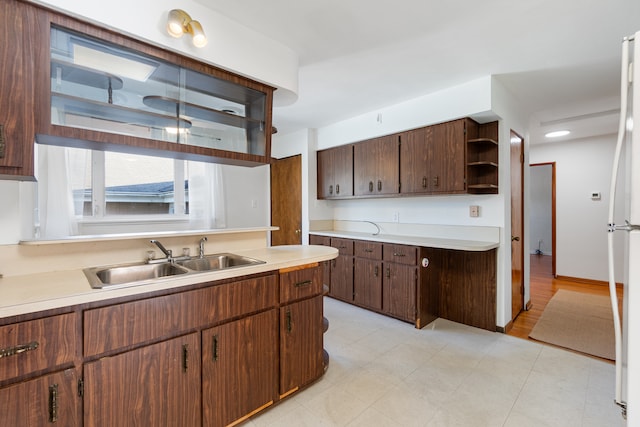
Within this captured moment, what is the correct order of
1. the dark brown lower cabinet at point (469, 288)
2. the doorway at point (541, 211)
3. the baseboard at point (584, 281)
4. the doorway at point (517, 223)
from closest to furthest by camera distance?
the dark brown lower cabinet at point (469, 288) < the doorway at point (517, 223) < the baseboard at point (584, 281) < the doorway at point (541, 211)

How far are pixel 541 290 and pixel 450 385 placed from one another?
331 cm

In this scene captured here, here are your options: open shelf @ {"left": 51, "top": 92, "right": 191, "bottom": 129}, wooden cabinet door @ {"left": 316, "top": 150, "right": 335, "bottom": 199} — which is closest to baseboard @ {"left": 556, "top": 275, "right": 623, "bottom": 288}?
wooden cabinet door @ {"left": 316, "top": 150, "right": 335, "bottom": 199}

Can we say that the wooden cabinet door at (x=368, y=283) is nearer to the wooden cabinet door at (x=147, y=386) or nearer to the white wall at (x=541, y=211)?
the wooden cabinet door at (x=147, y=386)

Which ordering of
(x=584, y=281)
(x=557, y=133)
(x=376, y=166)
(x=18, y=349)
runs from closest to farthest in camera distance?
(x=18, y=349) < (x=376, y=166) < (x=557, y=133) < (x=584, y=281)

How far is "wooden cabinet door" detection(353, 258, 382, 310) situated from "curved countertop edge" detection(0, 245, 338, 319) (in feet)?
5.85

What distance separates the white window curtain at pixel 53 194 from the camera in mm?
2824

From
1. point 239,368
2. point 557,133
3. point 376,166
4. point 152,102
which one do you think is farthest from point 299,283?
point 557,133

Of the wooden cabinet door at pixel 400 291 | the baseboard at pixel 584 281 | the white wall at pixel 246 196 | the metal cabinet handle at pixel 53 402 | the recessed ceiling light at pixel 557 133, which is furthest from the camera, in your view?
the baseboard at pixel 584 281

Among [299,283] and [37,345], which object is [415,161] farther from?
[37,345]

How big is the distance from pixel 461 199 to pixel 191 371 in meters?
2.96

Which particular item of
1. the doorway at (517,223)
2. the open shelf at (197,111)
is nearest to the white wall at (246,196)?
the open shelf at (197,111)

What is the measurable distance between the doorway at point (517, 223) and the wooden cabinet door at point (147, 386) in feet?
10.3

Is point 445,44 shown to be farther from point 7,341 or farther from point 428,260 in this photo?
point 7,341

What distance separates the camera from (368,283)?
344 cm
